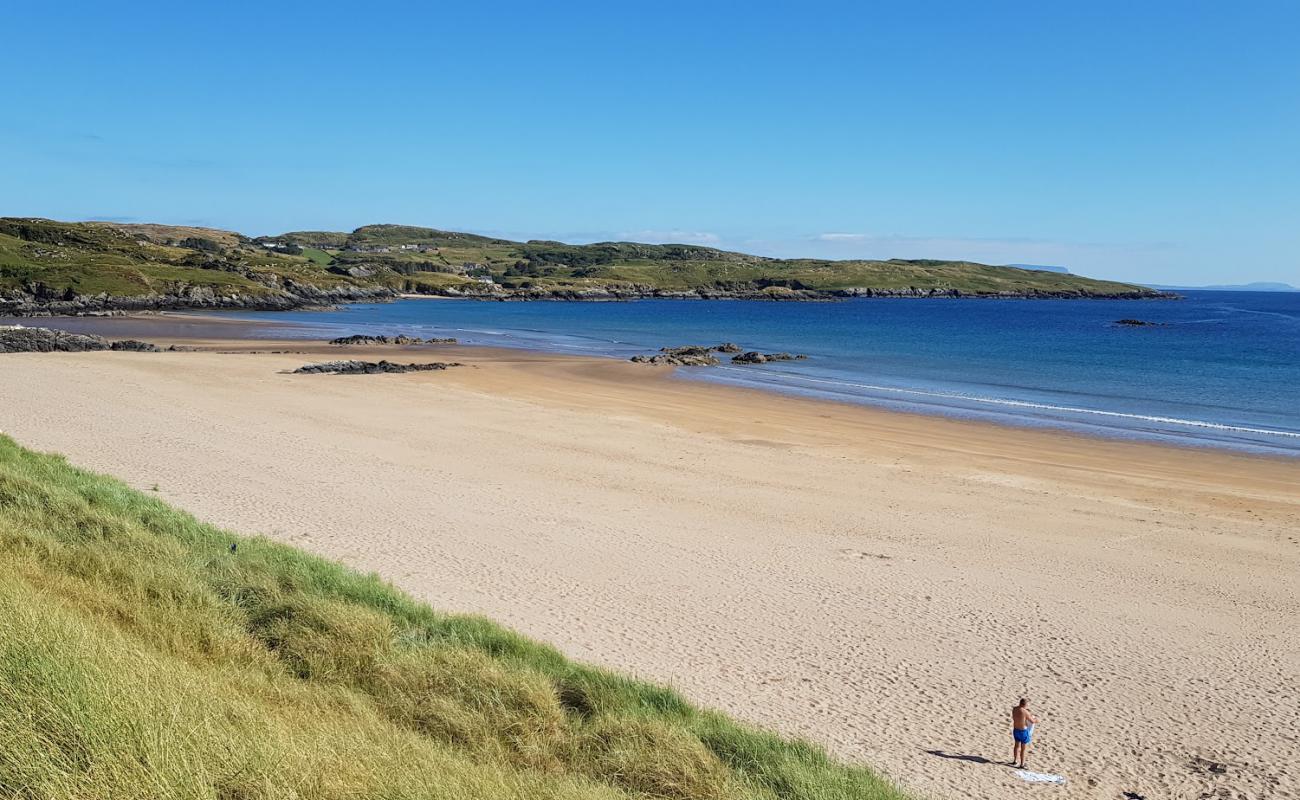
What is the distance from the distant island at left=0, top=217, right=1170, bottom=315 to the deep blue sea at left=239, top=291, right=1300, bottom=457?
9407 millimetres

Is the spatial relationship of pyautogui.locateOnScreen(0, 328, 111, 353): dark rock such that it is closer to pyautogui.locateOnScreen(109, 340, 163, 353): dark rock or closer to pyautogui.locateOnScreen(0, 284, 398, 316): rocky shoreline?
pyautogui.locateOnScreen(109, 340, 163, 353): dark rock

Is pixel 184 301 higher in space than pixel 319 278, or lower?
lower

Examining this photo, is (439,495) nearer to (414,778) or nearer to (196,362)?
(414,778)

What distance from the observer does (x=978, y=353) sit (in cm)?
6225

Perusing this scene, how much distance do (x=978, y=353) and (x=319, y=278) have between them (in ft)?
278

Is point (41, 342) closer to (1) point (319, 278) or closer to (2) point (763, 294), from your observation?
(1) point (319, 278)

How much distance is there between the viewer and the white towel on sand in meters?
8.25

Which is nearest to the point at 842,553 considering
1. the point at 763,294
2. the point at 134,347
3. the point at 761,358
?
the point at 761,358

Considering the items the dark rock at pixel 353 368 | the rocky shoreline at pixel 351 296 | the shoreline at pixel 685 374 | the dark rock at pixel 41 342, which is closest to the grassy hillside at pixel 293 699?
the shoreline at pixel 685 374

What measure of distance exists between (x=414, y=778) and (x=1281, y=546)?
16855 millimetres

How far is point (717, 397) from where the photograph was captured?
3819cm

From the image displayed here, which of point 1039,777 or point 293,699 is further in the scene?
point 1039,777

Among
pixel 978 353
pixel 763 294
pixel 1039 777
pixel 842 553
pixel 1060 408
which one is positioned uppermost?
pixel 763 294

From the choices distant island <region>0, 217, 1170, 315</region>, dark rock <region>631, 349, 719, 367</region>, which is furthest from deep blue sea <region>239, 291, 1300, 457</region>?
distant island <region>0, 217, 1170, 315</region>
